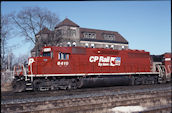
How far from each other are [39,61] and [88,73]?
A: 16.1 feet

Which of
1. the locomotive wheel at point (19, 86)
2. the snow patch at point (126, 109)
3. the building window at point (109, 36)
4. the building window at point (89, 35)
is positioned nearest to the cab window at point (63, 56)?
the locomotive wheel at point (19, 86)

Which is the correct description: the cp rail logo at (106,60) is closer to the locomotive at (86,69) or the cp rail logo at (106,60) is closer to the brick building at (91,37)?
the locomotive at (86,69)

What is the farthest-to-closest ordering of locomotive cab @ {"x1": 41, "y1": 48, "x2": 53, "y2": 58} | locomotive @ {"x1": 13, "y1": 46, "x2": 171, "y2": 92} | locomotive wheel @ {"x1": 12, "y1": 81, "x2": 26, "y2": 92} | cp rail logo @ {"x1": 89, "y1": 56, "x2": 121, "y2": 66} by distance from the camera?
cp rail logo @ {"x1": 89, "y1": 56, "x2": 121, "y2": 66} < locomotive cab @ {"x1": 41, "y1": 48, "x2": 53, "y2": 58} < locomotive @ {"x1": 13, "y1": 46, "x2": 171, "y2": 92} < locomotive wheel @ {"x1": 12, "y1": 81, "x2": 26, "y2": 92}

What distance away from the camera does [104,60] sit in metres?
21.0

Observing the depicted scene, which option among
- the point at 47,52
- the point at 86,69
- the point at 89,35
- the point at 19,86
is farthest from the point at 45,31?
the point at 89,35

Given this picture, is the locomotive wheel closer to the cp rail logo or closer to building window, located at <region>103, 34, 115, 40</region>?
the cp rail logo

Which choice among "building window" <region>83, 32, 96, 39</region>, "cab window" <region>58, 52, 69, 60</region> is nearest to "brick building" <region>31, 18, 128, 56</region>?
"building window" <region>83, 32, 96, 39</region>

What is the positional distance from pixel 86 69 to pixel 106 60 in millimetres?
2556

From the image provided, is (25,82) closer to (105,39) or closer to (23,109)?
(23,109)

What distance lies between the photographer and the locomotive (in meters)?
17.4

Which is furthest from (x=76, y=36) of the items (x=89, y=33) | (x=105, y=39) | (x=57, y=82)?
(x=57, y=82)

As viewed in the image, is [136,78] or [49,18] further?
[49,18]

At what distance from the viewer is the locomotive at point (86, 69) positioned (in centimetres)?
1741

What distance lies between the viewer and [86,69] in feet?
65.1
